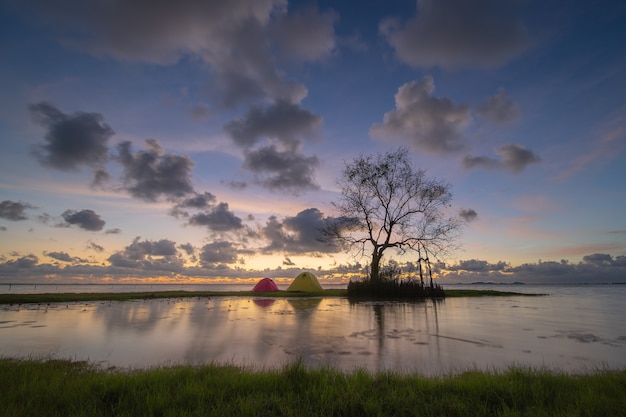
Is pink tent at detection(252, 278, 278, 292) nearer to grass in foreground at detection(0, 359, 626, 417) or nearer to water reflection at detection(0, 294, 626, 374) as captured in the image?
water reflection at detection(0, 294, 626, 374)

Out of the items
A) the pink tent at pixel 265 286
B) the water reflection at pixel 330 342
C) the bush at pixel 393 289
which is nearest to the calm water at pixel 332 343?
the water reflection at pixel 330 342

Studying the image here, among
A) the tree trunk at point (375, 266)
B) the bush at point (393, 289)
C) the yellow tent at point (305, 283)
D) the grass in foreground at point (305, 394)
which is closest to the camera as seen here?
the grass in foreground at point (305, 394)

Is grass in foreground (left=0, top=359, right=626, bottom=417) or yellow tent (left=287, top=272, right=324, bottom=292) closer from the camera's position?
grass in foreground (left=0, top=359, right=626, bottom=417)

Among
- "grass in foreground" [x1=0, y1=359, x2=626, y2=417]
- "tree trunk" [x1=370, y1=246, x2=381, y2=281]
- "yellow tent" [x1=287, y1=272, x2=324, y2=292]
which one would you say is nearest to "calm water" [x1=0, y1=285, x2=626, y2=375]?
"grass in foreground" [x1=0, y1=359, x2=626, y2=417]

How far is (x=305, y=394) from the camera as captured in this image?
3854mm

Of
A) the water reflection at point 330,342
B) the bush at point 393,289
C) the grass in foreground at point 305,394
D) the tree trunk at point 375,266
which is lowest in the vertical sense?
the water reflection at point 330,342

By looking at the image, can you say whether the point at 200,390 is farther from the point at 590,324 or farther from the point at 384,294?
the point at 384,294

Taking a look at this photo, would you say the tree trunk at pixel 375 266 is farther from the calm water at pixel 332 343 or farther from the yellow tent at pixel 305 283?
the calm water at pixel 332 343

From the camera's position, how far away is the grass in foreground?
11.0 feet

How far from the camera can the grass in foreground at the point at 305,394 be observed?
337 centimetres

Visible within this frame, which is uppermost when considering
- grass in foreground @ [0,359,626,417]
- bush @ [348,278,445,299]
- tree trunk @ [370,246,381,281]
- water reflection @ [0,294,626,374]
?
tree trunk @ [370,246,381,281]

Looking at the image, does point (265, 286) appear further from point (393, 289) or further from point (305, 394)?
point (305, 394)

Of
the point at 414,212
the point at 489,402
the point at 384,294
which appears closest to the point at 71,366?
the point at 489,402

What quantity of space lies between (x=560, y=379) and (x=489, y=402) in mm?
1400
